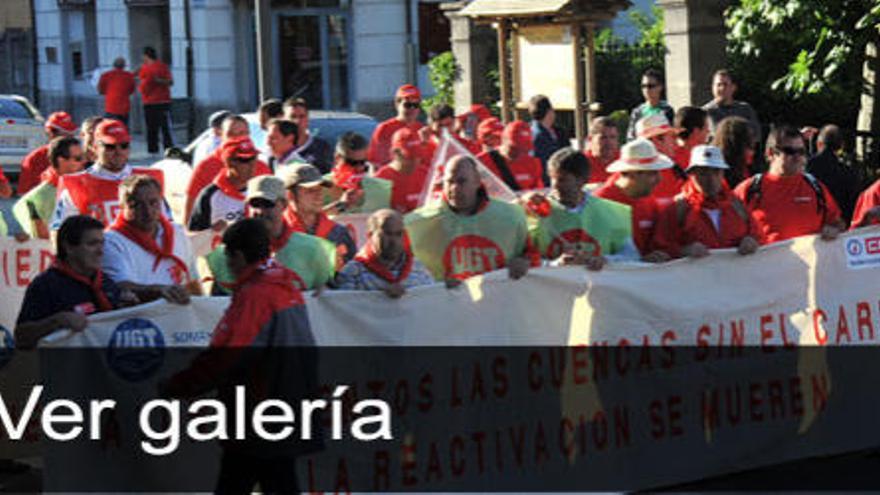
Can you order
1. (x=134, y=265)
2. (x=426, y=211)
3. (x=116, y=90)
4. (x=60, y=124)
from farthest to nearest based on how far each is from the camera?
(x=116, y=90) → (x=60, y=124) → (x=426, y=211) → (x=134, y=265)

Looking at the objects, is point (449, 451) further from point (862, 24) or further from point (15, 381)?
point (862, 24)

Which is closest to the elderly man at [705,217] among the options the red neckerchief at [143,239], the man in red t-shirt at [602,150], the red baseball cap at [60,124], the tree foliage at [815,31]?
the red neckerchief at [143,239]

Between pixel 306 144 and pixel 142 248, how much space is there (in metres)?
5.40

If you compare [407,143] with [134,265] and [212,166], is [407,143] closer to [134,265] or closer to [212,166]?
[212,166]

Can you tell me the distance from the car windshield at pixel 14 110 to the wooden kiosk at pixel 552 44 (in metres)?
8.68

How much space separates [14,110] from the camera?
94.4 feet

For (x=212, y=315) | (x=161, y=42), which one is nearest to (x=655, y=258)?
(x=212, y=315)

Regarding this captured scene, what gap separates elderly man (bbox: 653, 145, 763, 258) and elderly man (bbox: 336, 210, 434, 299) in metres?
1.72

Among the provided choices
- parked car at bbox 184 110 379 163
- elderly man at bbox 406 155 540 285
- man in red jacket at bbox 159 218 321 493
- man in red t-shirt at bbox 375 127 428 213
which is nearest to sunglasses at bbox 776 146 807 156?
elderly man at bbox 406 155 540 285

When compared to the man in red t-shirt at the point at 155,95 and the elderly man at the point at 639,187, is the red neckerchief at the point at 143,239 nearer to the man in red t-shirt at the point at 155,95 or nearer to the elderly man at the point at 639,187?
the elderly man at the point at 639,187

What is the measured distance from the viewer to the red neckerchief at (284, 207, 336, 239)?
1065 cm

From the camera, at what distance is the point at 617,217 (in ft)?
35.2

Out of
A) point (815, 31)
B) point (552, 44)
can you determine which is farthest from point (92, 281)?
point (552, 44)

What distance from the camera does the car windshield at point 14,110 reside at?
28.5 m
